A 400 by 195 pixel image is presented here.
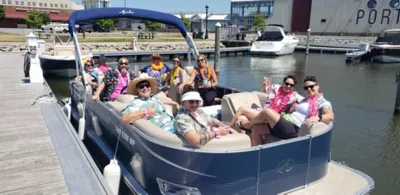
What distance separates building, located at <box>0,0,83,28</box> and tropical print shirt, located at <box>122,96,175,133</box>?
61.1 meters

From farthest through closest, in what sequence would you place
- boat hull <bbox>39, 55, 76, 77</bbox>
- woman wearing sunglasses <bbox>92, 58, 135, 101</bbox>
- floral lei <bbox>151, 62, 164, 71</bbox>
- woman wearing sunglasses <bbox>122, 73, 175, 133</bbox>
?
boat hull <bbox>39, 55, 76, 77</bbox>, floral lei <bbox>151, 62, 164, 71</bbox>, woman wearing sunglasses <bbox>92, 58, 135, 101</bbox>, woman wearing sunglasses <bbox>122, 73, 175, 133</bbox>

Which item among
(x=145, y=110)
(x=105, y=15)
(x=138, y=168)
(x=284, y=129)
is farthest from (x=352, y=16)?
(x=138, y=168)

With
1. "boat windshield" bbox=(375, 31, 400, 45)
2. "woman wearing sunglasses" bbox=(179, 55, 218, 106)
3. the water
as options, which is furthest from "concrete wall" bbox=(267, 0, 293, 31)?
"woman wearing sunglasses" bbox=(179, 55, 218, 106)

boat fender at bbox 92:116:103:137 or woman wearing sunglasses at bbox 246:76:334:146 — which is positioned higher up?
woman wearing sunglasses at bbox 246:76:334:146

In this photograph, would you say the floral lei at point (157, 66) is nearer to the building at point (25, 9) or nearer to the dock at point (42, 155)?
the dock at point (42, 155)

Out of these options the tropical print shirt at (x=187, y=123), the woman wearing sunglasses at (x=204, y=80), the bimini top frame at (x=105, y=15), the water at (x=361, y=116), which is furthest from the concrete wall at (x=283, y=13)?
the tropical print shirt at (x=187, y=123)

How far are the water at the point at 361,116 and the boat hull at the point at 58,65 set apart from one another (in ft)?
1.19

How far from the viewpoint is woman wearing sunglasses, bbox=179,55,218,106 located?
5.75 meters

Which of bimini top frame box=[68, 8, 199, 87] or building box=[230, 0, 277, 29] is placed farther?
building box=[230, 0, 277, 29]

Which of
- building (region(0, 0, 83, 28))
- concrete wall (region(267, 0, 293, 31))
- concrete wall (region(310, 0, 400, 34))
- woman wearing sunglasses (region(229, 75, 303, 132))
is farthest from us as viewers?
building (region(0, 0, 83, 28))

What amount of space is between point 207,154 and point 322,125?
57.0 inches

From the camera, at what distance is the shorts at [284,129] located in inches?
142

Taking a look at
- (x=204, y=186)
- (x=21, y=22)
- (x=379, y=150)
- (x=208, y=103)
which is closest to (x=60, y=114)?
(x=208, y=103)

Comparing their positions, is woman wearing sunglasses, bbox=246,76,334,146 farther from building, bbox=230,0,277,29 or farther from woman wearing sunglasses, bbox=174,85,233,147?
building, bbox=230,0,277,29
